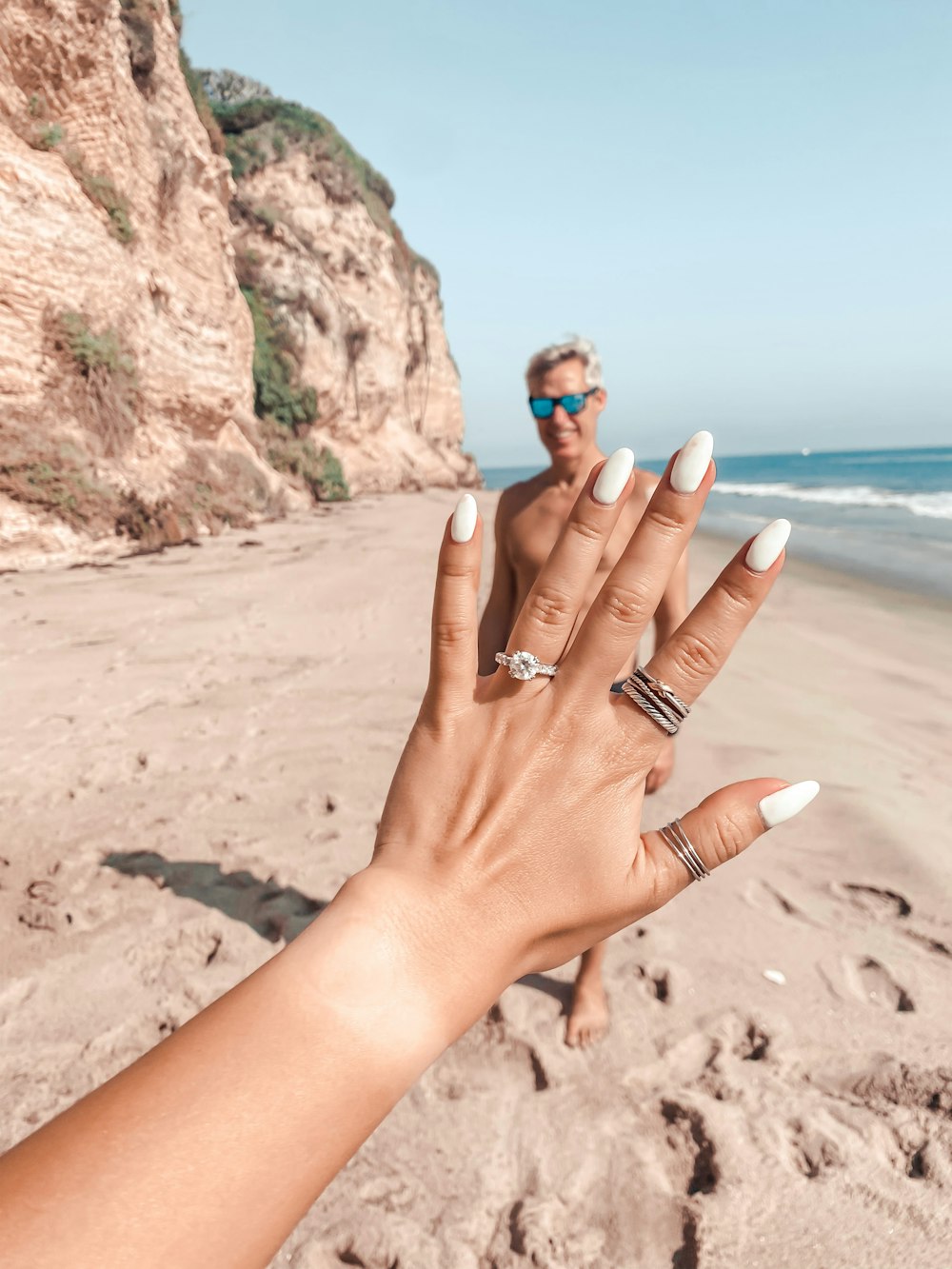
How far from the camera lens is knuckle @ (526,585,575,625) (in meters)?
1.16

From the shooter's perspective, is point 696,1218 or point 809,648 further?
point 809,648

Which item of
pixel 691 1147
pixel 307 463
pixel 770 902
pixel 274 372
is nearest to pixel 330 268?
pixel 274 372

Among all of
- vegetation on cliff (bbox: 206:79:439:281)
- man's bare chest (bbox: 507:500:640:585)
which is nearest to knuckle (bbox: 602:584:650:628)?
man's bare chest (bbox: 507:500:640:585)

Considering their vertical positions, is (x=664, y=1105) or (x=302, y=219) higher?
(x=302, y=219)

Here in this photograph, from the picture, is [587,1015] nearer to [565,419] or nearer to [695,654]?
[695,654]

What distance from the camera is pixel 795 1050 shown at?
6.65 feet

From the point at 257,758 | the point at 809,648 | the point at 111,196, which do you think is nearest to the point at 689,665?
the point at 257,758

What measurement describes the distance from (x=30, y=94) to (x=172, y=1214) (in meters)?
12.4

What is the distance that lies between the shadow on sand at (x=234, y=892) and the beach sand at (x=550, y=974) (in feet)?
0.04

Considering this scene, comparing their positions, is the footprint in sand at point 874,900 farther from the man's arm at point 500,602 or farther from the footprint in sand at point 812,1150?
the man's arm at point 500,602

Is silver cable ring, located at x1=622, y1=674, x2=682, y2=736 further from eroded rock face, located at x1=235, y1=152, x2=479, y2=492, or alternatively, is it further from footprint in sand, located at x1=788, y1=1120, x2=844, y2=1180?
eroded rock face, located at x1=235, y1=152, x2=479, y2=492

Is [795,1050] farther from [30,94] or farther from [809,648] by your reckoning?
[30,94]

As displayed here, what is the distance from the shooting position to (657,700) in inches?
43.6

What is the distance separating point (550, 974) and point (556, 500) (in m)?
1.64
